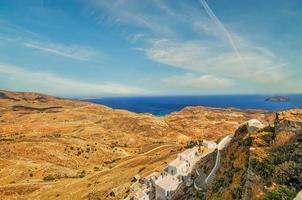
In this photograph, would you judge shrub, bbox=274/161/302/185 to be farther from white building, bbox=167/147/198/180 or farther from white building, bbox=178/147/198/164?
white building, bbox=178/147/198/164

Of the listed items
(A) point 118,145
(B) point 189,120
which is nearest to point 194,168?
(A) point 118,145

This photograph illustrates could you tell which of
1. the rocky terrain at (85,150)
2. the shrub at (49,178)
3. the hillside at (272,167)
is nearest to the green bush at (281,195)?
the hillside at (272,167)

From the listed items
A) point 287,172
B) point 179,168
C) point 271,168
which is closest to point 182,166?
point 179,168

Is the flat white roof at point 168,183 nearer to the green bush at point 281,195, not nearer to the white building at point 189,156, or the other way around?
the white building at point 189,156

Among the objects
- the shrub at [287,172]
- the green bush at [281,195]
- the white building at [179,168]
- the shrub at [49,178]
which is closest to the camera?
the green bush at [281,195]

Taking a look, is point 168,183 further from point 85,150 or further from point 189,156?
point 85,150

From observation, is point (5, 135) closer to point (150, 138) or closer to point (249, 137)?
point (150, 138)
